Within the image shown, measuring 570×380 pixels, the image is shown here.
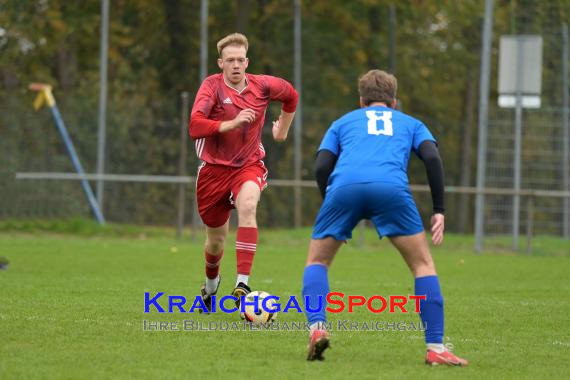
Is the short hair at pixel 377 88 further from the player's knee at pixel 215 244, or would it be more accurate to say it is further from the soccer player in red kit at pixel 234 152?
the player's knee at pixel 215 244

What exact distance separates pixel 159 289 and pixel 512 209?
11158 millimetres

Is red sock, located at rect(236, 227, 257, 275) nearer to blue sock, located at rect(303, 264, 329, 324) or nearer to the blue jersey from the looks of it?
blue sock, located at rect(303, 264, 329, 324)

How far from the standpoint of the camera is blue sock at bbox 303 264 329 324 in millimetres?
6595

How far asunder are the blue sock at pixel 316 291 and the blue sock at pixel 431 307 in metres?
0.56

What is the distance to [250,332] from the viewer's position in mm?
8016

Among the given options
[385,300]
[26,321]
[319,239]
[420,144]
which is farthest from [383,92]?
[385,300]

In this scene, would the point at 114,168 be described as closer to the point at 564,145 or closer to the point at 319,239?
the point at 564,145

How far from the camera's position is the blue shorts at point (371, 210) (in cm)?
651

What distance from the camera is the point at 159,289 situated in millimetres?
11125

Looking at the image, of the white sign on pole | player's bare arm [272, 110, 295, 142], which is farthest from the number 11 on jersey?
the white sign on pole

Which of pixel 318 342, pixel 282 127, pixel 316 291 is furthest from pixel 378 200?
pixel 282 127

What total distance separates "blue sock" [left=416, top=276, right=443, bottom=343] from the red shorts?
2.77 meters

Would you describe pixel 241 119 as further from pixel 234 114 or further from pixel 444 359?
pixel 444 359

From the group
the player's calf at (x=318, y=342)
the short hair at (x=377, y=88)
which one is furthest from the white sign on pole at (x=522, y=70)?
the player's calf at (x=318, y=342)
